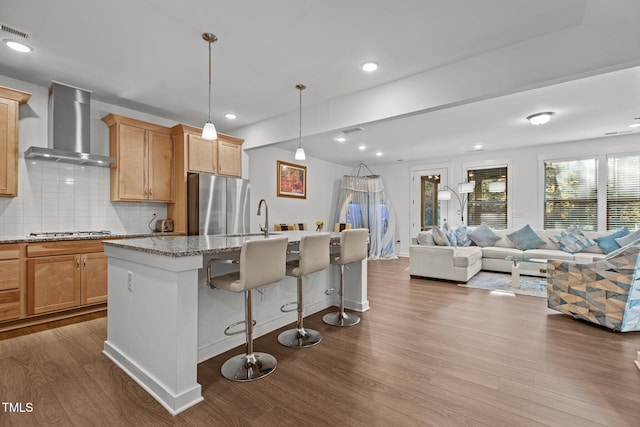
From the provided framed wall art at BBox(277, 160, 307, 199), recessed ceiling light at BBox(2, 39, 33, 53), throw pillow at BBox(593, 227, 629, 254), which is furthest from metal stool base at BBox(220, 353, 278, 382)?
throw pillow at BBox(593, 227, 629, 254)

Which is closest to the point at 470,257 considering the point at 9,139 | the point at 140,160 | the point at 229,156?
the point at 229,156

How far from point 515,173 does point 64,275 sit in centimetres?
818

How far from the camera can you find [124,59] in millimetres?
2932

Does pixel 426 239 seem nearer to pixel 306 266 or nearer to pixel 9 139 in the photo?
pixel 306 266

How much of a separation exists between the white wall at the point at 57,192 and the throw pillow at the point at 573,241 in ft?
23.8

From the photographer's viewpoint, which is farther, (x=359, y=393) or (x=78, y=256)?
(x=78, y=256)

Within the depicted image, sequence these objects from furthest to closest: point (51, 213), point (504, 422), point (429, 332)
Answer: point (51, 213) < point (429, 332) < point (504, 422)

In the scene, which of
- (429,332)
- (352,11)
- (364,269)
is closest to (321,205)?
(364,269)

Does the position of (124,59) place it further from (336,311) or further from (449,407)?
(449,407)

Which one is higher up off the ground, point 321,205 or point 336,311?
point 321,205

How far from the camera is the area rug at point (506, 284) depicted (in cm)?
442

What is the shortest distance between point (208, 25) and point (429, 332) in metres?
3.42

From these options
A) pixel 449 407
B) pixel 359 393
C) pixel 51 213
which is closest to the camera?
pixel 449 407

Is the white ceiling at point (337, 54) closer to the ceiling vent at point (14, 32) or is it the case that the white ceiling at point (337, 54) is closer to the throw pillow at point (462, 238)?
the ceiling vent at point (14, 32)
